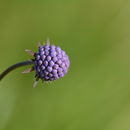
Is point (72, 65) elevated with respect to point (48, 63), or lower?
elevated

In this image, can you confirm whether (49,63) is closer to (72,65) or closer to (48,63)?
(48,63)

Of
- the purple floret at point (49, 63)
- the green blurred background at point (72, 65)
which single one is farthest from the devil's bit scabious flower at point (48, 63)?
the green blurred background at point (72, 65)

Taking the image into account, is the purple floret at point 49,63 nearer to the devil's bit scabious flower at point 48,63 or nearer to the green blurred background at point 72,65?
the devil's bit scabious flower at point 48,63

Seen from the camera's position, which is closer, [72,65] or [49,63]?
[49,63]

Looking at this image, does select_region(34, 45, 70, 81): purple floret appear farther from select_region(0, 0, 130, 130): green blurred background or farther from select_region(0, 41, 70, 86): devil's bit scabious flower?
select_region(0, 0, 130, 130): green blurred background

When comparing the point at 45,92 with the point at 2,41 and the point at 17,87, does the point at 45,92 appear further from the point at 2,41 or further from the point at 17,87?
the point at 2,41

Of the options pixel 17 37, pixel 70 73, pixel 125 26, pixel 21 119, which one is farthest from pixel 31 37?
pixel 125 26

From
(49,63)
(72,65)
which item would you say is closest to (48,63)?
(49,63)
